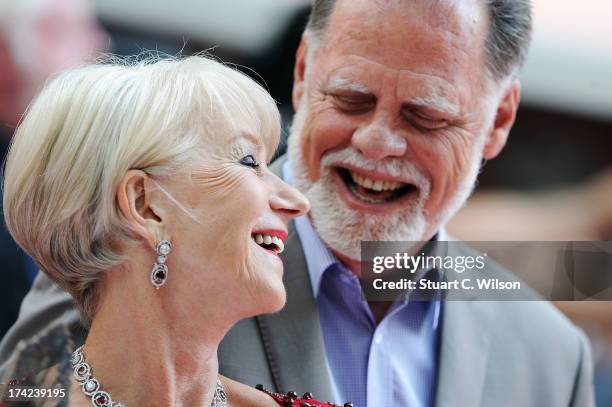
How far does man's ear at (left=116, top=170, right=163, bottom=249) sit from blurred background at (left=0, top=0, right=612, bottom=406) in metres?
0.50

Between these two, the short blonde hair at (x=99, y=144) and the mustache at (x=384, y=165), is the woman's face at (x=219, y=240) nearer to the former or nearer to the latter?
the short blonde hair at (x=99, y=144)

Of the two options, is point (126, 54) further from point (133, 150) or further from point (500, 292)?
point (500, 292)

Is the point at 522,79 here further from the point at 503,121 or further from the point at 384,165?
the point at 384,165

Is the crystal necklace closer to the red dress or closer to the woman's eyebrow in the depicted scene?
the red dress

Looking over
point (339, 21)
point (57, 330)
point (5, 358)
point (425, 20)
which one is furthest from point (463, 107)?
point (5, 358)

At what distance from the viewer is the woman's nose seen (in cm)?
163

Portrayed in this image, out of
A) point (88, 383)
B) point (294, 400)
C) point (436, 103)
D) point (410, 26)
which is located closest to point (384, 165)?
point (436, 103)

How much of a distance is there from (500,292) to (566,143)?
43 cm

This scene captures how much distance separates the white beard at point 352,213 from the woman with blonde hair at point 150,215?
0.36 m

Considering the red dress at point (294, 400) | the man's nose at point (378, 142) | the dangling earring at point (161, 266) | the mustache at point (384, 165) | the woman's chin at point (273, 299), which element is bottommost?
the red dress at point (294, 400)

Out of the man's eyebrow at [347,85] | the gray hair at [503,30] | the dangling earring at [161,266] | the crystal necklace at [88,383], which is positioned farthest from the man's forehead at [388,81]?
the crystal necklace at [88,383]

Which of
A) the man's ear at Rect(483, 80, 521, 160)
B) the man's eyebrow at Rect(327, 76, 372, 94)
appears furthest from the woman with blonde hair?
the man's ear at Rect(483, 80, 521, 160)

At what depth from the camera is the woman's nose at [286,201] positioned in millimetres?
1633

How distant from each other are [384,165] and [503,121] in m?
0.38
